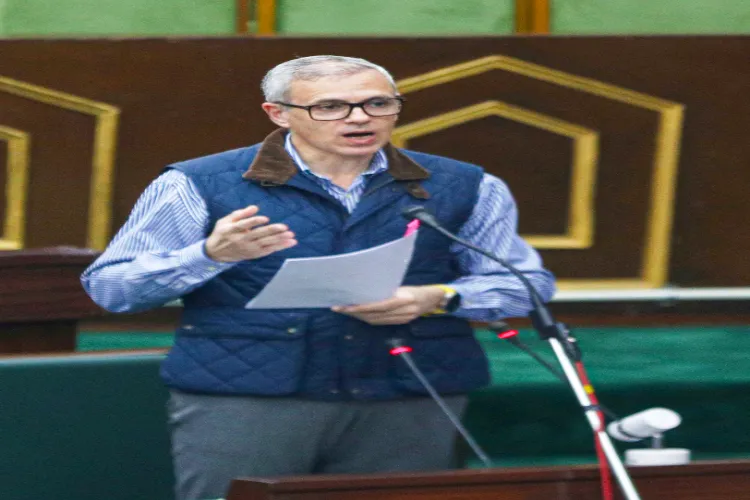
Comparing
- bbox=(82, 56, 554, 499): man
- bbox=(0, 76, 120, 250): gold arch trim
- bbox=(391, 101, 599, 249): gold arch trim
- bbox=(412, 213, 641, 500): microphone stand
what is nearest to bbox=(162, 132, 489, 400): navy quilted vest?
bbox=(82, 56, 554, 499): man

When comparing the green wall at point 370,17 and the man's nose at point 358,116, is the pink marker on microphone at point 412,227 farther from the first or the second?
the green wall at point 370,17

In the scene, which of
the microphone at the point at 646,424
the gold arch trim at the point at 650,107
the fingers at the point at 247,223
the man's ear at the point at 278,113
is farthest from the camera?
the gold arch trim at the point at 650,107

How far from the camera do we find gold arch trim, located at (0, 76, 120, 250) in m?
5.50

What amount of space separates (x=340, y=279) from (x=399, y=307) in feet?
0.43

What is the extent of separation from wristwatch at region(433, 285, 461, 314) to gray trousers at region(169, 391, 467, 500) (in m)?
0.17

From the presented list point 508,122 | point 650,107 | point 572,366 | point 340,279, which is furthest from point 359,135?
point 650,107

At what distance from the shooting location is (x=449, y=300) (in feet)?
8.98

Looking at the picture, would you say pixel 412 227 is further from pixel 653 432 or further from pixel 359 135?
pixel 653 432

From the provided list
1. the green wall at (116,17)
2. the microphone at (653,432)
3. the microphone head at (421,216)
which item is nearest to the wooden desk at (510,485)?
the microphone at (653,432)

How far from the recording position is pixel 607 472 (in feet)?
6.84

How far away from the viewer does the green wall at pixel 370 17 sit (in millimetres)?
5531

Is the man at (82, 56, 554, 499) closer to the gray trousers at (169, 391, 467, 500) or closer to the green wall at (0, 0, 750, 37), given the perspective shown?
the gray trousers at (169, 391, 467, 500)

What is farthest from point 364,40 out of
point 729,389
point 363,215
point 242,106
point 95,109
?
point 363,215

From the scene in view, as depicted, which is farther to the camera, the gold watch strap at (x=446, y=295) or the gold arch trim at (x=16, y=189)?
the gold arch trim at (x=16, y=189)
